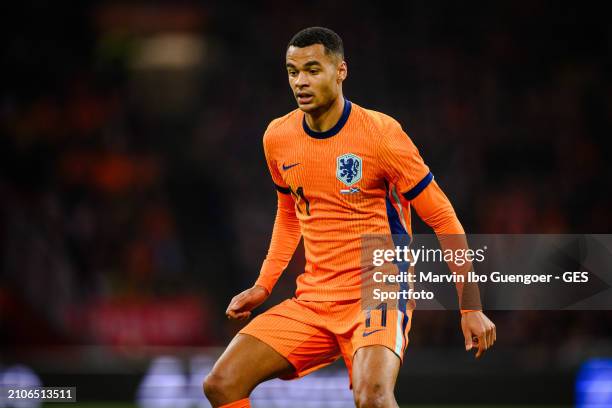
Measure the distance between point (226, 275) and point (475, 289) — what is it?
6567mm

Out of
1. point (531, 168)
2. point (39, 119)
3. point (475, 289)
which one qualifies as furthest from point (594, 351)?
point (39, 119)

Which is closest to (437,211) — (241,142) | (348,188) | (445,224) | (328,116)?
(445,224)

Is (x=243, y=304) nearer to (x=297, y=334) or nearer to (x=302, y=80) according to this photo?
(x=297, y=334)

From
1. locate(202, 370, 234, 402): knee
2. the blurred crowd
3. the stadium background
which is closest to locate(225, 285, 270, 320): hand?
locate(202, 370, 234, 402): knee

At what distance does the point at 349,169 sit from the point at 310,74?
1.46 ft

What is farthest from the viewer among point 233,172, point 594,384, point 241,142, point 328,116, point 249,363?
point 241,142

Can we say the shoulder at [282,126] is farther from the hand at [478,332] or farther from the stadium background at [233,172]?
the stadium background at [233,172]

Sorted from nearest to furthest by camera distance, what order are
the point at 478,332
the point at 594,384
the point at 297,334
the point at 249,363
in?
the point at 478,332 < the point at 249,363 < the point at 297,334 < the point at 594,384

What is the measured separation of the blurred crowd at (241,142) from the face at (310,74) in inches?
215

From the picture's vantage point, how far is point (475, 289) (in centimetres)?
399

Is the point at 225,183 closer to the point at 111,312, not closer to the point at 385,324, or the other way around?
the point at 111,312

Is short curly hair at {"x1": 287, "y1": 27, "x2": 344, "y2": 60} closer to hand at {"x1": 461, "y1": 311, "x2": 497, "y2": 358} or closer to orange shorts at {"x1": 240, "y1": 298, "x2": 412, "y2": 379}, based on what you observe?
orange shorts at {"x1": 240, "y1": 298, "x2": 412, "y2": 379}

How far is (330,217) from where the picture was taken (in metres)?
4.21

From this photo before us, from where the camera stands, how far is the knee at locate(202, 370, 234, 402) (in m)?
3.98
